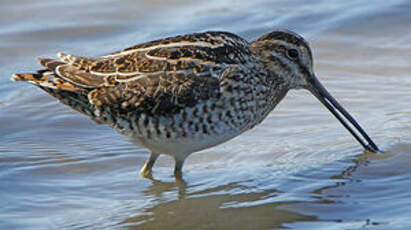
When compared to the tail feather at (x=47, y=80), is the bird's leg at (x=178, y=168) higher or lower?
lower

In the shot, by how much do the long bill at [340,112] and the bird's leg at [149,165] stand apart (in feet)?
4.94

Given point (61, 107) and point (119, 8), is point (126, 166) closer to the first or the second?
point (61, 107)

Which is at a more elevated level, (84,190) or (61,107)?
(61,107)

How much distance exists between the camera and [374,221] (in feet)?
20.7

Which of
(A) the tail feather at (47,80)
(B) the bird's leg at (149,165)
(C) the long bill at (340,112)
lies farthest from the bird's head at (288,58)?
(A) the tail feather at (47,80)

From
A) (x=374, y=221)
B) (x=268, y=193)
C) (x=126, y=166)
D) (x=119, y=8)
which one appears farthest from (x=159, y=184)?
(x=119, y=8)

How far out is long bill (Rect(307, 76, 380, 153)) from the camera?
7.58 meters

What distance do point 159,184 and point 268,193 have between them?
1.04 meters

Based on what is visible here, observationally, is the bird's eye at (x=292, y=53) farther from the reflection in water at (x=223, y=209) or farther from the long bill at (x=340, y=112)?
the reflection in water at (x=223, y=209)

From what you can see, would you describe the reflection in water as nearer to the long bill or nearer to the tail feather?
the long bill

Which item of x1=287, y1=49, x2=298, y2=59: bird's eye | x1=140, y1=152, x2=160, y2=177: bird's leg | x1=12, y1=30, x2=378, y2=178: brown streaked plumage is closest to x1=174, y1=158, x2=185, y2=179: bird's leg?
x1=12, y1=30, x2=378, y2=178: brown streaked plumage

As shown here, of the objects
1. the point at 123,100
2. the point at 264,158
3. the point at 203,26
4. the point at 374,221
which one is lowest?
the point at 374,221

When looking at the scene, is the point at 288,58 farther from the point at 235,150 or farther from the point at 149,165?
the point at 149,165

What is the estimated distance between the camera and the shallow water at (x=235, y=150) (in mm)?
6648
